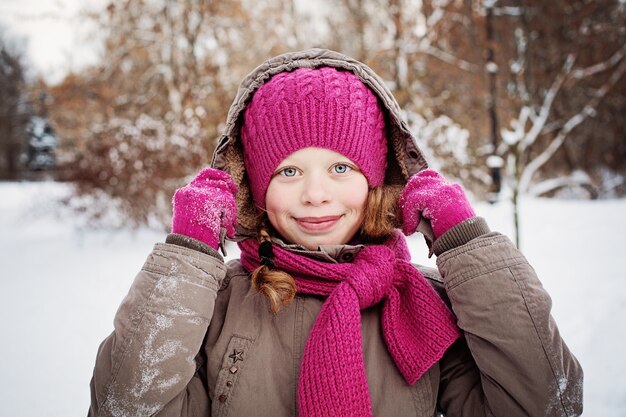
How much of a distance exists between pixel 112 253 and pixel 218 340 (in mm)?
5482

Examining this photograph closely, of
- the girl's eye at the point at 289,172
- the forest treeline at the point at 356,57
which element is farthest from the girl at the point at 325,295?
the forest treeline at the point at 356,57

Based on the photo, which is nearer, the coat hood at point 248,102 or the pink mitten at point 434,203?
the pink mitten at point 434,203

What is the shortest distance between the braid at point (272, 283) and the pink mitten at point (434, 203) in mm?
459

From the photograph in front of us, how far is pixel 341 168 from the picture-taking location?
1505 mm

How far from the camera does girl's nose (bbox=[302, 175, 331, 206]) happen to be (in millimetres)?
1392

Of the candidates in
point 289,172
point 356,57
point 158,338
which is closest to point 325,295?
point 289,172

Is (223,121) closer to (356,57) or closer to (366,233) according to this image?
(356,57)

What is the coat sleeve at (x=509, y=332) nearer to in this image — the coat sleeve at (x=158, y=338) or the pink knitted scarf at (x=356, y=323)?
the pink knitted scarf at (x=356, y=323)

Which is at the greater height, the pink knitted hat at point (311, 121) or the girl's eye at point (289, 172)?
Result: the pink knitted hat at point (311, 121)

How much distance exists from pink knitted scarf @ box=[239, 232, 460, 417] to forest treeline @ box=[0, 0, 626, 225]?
129 inches

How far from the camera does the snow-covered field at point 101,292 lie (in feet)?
8.38

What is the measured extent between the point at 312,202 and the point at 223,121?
5872mm

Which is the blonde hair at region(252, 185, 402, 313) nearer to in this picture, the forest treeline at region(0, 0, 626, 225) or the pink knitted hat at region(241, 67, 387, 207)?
the pink knitted hat at region(241, 67, 387, 207)

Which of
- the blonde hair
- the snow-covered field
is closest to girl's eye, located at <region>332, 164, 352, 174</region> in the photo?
the blonde hair
